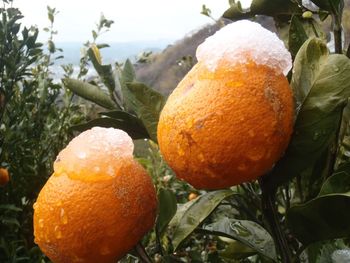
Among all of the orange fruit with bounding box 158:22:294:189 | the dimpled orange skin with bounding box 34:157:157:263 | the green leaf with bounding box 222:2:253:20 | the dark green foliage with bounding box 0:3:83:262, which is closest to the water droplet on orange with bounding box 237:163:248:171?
the orange fruit with bounding box 158:22:294:189

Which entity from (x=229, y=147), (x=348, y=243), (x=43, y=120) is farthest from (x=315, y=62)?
(x=43, y=120)

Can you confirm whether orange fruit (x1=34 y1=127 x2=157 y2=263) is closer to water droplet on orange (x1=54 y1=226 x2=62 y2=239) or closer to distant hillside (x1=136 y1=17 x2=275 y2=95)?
water droplet on orange (x1=54 y1=226 x2=62 y2=239)

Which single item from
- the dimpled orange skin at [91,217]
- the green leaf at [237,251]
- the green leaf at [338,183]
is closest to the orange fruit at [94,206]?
the dimpled orange skin at [91,217]

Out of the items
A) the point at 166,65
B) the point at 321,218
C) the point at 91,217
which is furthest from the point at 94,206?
the point at 166,65

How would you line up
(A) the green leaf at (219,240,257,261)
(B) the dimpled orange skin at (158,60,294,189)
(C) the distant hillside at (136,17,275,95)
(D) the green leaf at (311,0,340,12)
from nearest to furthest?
(B) the dimpled orange skin at (158,60,294,189)
(D) the green leaf at (311,0,340,12)
(A) the green leaf at (219,240,257,261)
(C) the distant hillside at (136,17,275,95)

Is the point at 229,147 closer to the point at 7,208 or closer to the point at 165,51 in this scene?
the point at 7,208
